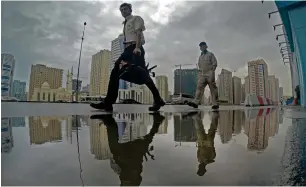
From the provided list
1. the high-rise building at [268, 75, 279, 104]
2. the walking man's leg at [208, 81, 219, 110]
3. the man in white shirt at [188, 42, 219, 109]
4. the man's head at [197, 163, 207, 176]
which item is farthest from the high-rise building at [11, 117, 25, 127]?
the high-rise building at [268, 75, 279, 104]

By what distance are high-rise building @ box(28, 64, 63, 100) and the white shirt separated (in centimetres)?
1022

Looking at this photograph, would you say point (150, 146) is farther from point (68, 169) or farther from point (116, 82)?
point (116, 82)

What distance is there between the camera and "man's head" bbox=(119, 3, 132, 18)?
13.3 feet

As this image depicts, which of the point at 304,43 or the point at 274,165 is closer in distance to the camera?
the point at 274,165

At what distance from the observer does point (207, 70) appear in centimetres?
592

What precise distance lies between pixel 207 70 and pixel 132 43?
275 centimetres

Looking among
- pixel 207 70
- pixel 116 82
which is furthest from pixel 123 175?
pixel 207 70

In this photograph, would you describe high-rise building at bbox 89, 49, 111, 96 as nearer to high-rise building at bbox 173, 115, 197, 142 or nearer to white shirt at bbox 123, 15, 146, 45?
white shirt at bbox 123, 15, 146, 45

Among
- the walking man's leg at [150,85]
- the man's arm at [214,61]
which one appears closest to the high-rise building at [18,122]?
the walking man's leg at [150,85]

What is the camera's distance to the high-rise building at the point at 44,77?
12.7 m

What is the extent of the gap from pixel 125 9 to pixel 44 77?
11558 mm

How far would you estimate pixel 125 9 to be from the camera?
407 cm

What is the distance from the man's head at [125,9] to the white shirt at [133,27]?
216mm

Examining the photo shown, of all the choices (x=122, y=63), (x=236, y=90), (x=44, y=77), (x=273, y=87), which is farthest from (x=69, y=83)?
(x=273, y=87)
